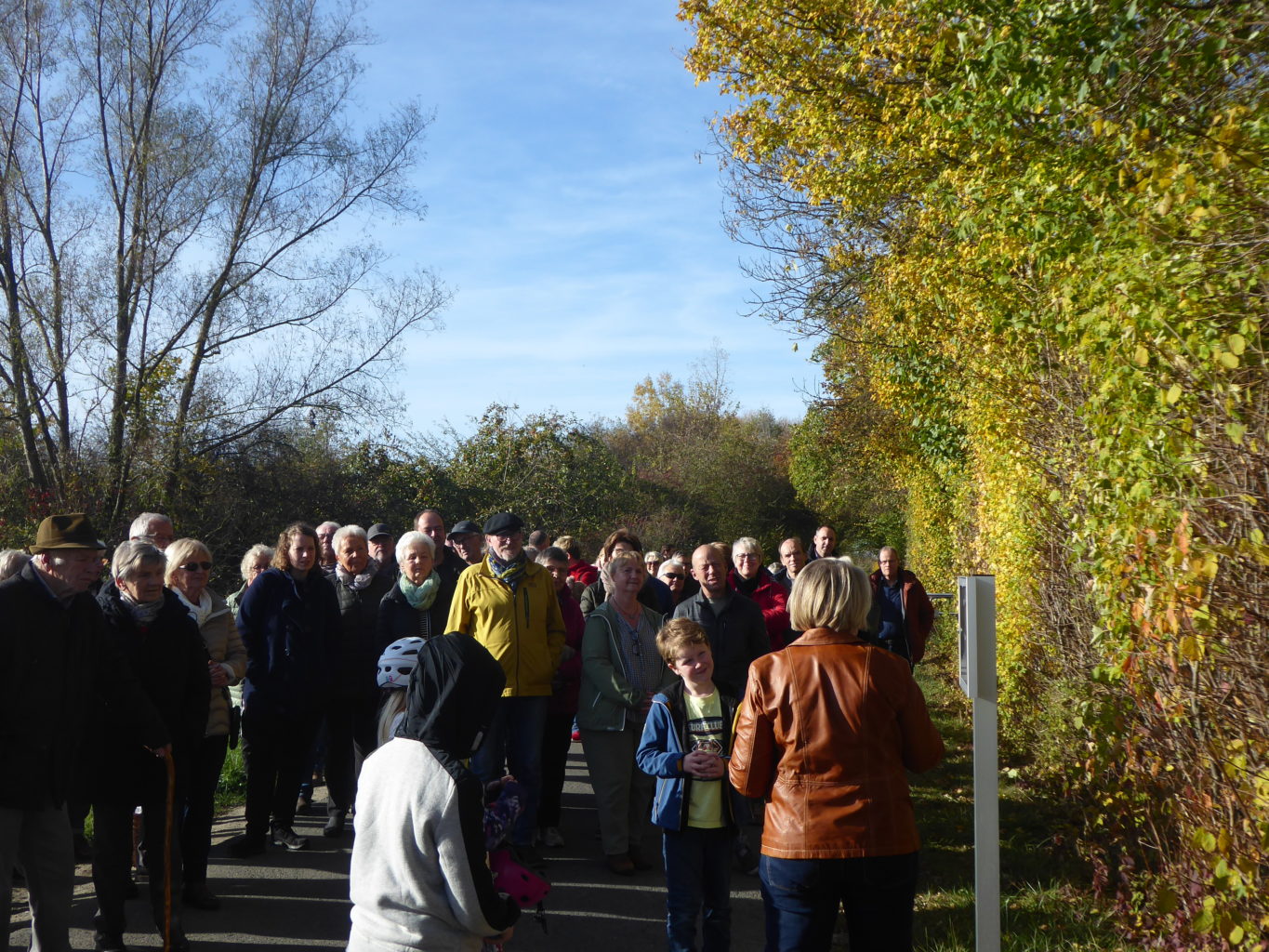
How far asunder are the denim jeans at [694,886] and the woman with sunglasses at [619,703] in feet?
6.24

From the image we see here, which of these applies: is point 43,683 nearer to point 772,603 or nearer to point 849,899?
point 849,899

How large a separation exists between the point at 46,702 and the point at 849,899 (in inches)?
133

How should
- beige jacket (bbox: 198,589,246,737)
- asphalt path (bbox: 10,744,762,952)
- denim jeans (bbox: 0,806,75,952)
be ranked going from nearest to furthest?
1. denim jeans (bbox: 0,806,75,952)
2. asphalt path (bbox: 10,744,762,952)
3. beige jacket (bbox: 198,589,246,737)

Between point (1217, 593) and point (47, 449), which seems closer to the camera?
point (1217, 593)

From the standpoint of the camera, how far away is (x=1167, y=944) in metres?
4.73

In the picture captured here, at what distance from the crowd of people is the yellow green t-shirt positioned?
1 cm

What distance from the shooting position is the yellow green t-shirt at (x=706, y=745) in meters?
4.93

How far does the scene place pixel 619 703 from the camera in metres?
7.01

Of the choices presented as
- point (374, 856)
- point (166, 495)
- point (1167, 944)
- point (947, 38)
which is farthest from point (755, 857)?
point (166, 495)

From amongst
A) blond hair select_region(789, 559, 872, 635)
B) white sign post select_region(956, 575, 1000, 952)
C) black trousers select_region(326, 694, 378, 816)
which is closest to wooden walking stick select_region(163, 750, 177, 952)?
black trousers select_region(326, 694, 378, 816)

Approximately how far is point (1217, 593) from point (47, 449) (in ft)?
54.7

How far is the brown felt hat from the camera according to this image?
4.84 metres

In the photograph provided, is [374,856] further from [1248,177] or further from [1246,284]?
[1248,177]

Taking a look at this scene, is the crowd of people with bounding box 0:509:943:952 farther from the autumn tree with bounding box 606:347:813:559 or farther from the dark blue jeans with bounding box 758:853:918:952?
the autumn tree with bounding box 606:347:813:559
